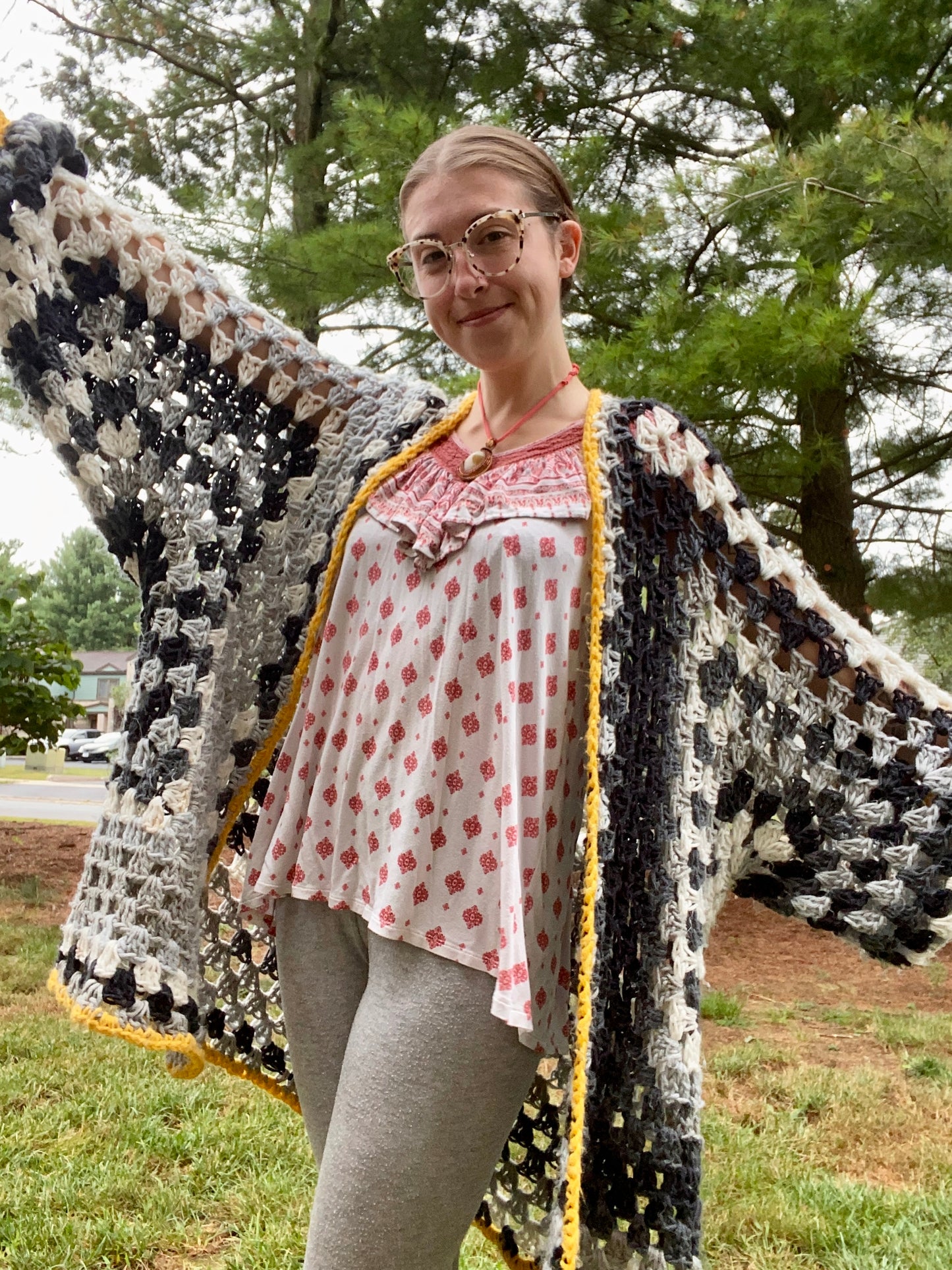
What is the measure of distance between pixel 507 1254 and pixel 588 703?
3.00ft

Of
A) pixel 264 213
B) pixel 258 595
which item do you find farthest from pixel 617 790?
pixel 264 213

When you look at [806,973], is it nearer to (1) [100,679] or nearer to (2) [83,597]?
(1) [100,679]

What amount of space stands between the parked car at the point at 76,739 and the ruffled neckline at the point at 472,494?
59.9ft

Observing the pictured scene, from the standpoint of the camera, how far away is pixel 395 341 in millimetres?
5770

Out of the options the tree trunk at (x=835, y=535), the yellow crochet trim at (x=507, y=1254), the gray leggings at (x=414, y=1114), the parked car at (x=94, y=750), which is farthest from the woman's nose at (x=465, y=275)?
the parked car at (x=94, y=750)

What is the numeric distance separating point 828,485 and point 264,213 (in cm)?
342

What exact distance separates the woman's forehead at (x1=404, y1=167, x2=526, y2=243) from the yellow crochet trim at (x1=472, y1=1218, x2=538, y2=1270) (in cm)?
146

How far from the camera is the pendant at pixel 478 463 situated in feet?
4.98

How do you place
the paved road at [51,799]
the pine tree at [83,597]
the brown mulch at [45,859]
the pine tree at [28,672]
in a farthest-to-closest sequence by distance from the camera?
Answer: the pine tree at [83,597]
the paved road at [51,799]
the pine tree at [28,672]
the brown mulch at [45,859]

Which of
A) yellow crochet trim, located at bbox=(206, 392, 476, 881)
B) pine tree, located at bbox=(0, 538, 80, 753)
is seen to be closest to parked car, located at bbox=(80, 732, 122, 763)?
pine tree, located at bbox=(0, 538, 80, 753)

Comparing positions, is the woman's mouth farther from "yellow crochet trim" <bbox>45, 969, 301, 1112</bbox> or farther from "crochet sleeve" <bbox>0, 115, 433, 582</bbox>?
"yellow crochet trim" <bbox>45, 969, 301, 1112</bbox>

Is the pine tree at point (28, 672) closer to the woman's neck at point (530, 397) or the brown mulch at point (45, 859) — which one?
the brown mulch at point (45, 859)

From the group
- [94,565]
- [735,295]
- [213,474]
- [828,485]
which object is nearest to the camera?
[213,474]

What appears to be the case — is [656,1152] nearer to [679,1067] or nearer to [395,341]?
[679,1067]
